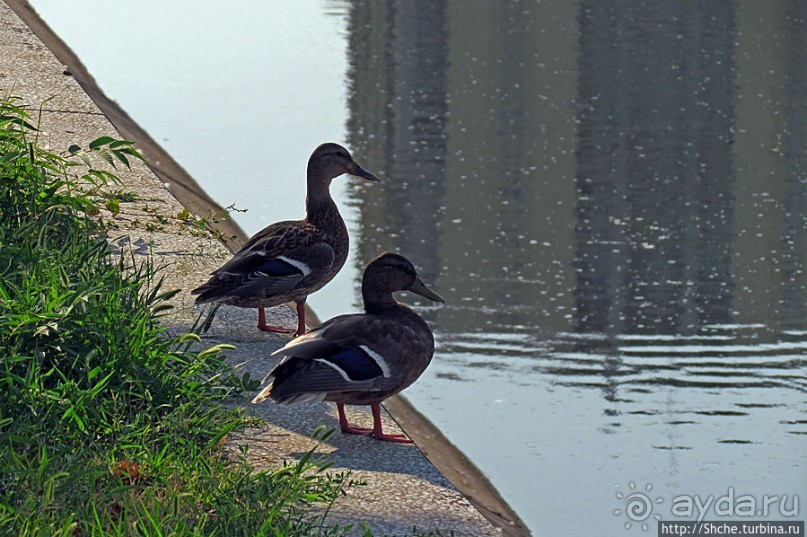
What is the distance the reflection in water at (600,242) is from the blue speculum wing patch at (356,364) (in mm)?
2091

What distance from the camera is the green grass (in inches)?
146

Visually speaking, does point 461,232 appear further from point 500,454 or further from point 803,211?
point 500,454

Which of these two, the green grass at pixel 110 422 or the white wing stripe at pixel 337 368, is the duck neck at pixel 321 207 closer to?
the green grass at pixel 110 422

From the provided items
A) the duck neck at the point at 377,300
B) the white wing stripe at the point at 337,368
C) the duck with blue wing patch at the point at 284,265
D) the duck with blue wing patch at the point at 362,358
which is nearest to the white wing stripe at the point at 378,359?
the duck with blue wing patch at the point at 362,358

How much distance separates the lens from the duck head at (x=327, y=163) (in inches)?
248

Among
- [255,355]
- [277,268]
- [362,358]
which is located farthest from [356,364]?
[277,268]

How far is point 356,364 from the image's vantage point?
15.2ft

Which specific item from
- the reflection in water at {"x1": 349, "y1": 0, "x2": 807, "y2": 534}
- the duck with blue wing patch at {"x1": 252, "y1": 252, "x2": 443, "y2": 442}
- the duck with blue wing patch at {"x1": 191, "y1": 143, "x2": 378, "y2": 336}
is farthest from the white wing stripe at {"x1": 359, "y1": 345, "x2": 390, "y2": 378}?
the reflection in water at {"x1": 349, "y1": 0, "x2": 807, "y2": 534}

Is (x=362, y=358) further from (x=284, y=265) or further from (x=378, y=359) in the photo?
(x=284, y=265)

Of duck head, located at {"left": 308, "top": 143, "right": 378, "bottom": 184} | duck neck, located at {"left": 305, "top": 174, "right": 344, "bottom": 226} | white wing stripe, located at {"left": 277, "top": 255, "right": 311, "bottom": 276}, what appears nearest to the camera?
white wing stripe, located at {"left": 277, "top": 255, "right": 311, "bottom": 276}

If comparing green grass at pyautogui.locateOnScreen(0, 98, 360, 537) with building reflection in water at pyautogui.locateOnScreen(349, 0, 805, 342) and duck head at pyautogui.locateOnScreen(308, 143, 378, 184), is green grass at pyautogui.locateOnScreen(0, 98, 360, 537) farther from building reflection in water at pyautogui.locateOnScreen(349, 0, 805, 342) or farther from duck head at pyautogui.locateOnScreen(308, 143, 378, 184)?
building reflection in water at pyautogui.locateOnScreen(349, 0, 805, 342)

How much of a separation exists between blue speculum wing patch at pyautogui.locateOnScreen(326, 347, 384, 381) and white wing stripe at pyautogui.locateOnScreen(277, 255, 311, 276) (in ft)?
3.38

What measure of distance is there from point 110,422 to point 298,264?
4.88 ft

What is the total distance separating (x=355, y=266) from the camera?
10.6 meters
